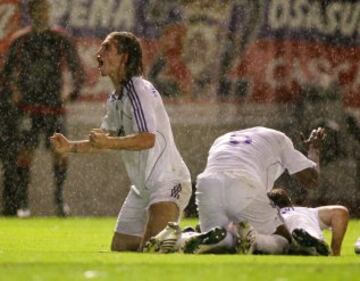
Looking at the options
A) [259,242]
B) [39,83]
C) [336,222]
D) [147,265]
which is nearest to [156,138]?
[259,242]

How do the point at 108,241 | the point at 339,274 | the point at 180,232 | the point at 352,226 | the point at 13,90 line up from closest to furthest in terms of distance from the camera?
the point at 339,274
the point at 180,232
the point at 108,241
the point at 352,226
the point at 13,90

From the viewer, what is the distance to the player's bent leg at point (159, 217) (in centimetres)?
1287

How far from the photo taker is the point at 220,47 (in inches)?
817

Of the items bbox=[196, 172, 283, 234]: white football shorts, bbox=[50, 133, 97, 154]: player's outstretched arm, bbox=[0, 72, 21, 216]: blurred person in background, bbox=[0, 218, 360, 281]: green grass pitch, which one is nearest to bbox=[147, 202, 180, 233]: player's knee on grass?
bbox=[0, 218, 360, 281]: green grass pitch

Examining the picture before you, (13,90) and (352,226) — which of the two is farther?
(13,90)

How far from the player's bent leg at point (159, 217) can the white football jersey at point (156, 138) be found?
0.19m

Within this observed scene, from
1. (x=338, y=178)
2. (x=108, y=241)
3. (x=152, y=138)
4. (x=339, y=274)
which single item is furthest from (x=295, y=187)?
(x=339, y=274)

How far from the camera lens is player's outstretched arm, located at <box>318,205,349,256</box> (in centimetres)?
1266

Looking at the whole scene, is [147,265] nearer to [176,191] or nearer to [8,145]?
[176,191]

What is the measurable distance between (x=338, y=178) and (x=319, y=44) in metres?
1.58

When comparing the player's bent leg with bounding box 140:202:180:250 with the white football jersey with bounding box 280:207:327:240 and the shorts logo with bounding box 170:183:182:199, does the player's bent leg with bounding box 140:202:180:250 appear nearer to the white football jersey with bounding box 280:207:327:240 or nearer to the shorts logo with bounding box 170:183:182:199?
the shorts logo with bounding box 170:183:182:199

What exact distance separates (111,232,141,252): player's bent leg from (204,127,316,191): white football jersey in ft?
3.51

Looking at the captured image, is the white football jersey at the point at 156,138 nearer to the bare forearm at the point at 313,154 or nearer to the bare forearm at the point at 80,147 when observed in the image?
the bare forearm at the point at 80,147

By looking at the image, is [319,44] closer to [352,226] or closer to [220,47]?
[220,47]
